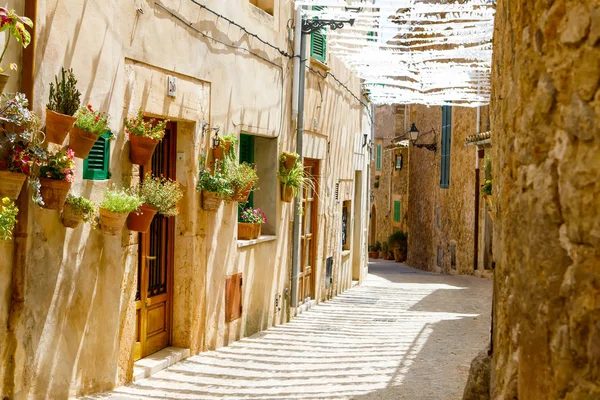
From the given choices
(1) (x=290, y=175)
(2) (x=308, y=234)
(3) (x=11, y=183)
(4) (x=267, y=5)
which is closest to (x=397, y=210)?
(2) (x=308, y=234)

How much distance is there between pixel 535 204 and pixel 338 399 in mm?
3517

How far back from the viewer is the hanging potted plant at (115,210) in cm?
552

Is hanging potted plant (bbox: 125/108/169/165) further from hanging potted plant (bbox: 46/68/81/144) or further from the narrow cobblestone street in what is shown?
the narrow cobblestone street

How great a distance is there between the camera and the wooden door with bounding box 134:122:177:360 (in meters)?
6.81

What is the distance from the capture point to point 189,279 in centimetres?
737

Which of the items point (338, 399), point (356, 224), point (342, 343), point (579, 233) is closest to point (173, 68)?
point (338, 399)

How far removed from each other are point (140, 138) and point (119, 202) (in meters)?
0.72

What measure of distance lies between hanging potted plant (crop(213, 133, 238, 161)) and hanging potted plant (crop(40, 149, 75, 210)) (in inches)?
115

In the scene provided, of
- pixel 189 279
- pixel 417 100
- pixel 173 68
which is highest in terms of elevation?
pixel 417 100

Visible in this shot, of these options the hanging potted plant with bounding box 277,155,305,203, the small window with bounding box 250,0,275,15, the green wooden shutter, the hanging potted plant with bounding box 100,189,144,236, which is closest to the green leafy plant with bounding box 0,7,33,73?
the hanging potted plant with bounding box 100,189,144,236

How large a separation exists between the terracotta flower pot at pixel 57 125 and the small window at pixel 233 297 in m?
3.58

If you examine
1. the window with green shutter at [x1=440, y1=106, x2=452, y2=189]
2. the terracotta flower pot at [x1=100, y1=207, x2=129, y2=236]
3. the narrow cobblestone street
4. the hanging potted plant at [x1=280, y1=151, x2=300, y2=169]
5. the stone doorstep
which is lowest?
the narrow cobblestone street

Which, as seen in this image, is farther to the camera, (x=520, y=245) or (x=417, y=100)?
(x=417, y=100)

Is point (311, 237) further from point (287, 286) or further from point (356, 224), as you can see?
point (356, 224)
